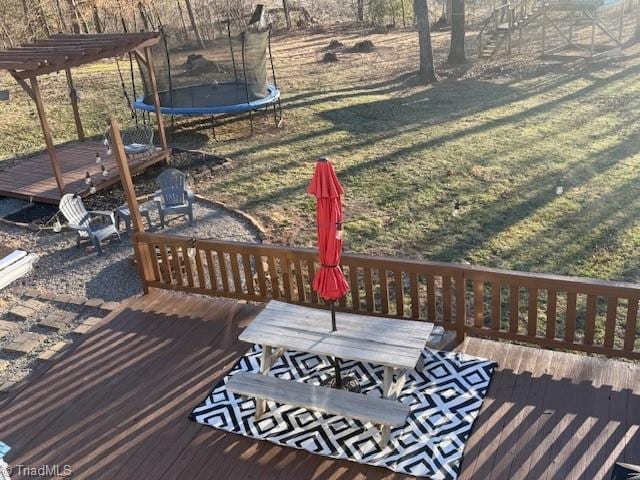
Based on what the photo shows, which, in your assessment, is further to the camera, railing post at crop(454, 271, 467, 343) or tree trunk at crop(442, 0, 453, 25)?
tree trunk at crop(442, 0, 453, 25)

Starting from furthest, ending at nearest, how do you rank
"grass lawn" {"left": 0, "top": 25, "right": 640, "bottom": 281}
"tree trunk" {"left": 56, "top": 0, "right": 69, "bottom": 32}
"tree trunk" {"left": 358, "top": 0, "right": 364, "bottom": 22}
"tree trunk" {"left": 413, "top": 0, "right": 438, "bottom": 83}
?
1. "tree trunk" {"left": 358, "top": 0, "right": 364, "bottom": 22}
2. "tree trunk" {"left": 56, "top": 0, "right": 69, "bottom": 32}
3. "tree trunk" {"left": 413, "top": 0, "right": 438, "bottom": 83}
4. "grass lawn" {"left": 0, "top": 25, "right": 640, "bottom": 281}

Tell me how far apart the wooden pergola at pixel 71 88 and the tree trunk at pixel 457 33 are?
381 inches

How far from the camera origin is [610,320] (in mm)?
4875

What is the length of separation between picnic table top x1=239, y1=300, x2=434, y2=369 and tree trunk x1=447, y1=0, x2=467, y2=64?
591 inches

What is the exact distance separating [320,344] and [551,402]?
5.86 ft

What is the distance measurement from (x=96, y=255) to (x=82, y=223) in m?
0.58

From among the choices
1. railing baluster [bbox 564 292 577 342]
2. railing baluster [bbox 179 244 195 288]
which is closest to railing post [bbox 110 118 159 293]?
railing baluster [bbox 179 244 195 288]

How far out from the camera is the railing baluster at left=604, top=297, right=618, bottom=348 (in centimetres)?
479

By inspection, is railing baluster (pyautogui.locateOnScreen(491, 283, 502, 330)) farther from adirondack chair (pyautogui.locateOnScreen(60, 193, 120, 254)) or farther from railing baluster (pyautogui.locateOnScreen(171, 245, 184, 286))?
adirondack chair (pyautogui.locateOnScreen(60, 193, 120, 254))

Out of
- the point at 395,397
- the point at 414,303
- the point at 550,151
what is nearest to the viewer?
the point at 395,397

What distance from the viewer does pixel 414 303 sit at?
5578mm

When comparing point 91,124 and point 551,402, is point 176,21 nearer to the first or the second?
point 91,124

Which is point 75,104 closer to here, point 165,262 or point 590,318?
point 165,262

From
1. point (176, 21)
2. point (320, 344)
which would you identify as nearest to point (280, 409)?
point (320, 344)
